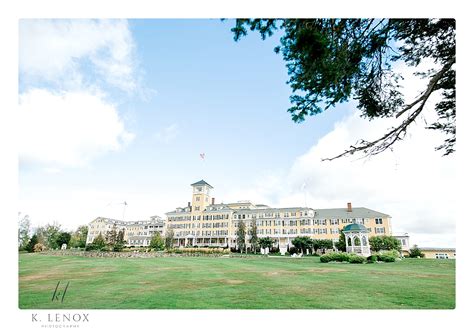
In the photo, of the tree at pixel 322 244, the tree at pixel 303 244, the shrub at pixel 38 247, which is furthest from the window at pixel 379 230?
the shrub at pixel 38 247

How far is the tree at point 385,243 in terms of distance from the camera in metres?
14.7

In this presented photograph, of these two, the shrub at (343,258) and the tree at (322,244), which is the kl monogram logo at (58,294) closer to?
the shrub at (343,258)

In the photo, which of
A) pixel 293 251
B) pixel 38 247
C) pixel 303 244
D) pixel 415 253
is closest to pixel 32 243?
pixel 38 247

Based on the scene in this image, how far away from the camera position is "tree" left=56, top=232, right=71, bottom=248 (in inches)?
962

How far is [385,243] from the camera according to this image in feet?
50.6

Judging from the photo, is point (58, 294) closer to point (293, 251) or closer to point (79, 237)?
point (293, 251)

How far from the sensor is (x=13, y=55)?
158 inches

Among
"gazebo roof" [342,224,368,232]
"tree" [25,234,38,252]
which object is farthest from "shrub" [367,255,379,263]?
"tree" [25,234,38,252]

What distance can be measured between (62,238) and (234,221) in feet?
53.0

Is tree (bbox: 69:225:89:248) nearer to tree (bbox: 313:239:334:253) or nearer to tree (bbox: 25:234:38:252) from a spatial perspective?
tree (bbox: 25:234:38:252)

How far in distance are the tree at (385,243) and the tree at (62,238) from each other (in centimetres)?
2400

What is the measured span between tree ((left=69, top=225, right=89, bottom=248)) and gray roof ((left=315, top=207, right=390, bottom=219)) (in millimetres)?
22488
